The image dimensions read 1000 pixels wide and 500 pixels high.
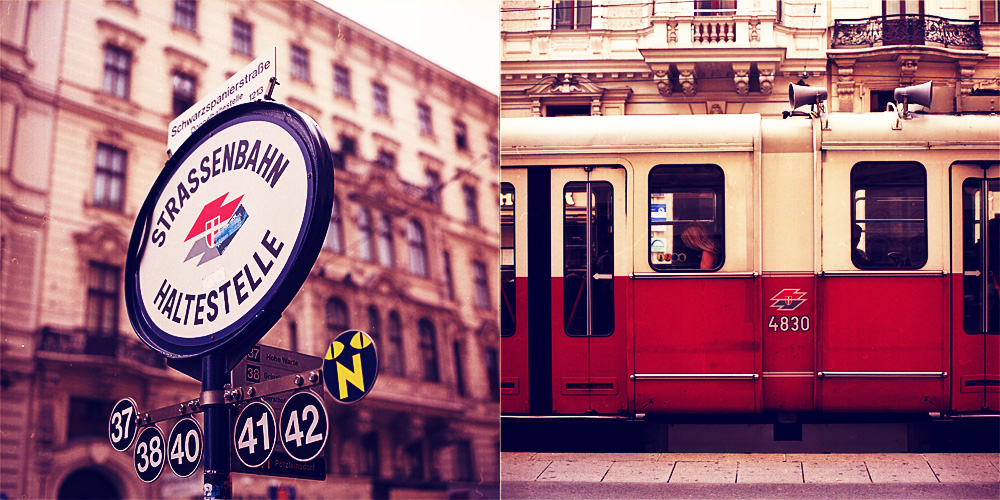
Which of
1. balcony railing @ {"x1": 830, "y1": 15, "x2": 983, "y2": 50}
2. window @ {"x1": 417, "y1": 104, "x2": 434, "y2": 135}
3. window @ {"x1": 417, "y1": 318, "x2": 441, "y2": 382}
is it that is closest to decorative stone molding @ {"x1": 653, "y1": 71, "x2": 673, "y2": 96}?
balcony railing @ {"x1": 830, "y1": 15, "x2": 983, "y2": 50}

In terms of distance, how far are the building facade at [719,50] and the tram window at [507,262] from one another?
1201mm

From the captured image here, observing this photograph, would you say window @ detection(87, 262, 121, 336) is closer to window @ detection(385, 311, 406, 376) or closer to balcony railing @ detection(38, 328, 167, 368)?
balcony railing @ detection(38, 328, 167, 368)

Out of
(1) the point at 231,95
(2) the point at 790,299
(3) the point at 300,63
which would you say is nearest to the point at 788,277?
(2) the point at 790,299

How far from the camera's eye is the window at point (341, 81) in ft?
26.6

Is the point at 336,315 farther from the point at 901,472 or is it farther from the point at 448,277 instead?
the point at 901,472

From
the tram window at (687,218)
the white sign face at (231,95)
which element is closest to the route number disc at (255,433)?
the white sign face at (231,95)

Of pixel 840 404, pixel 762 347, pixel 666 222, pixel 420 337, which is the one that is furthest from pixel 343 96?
pixel 840 404

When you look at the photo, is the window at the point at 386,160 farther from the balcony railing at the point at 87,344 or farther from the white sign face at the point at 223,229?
the white sign face at the point at 223,229

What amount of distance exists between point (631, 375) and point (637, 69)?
13.4 ft

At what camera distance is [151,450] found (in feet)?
17.3

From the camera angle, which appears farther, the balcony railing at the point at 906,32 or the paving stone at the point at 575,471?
the balcony railing at the point at 906,32

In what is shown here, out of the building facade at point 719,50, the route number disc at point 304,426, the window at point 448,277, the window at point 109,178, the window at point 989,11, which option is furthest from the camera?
the building facade at point 719,50

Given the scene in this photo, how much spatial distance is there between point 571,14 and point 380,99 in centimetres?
330

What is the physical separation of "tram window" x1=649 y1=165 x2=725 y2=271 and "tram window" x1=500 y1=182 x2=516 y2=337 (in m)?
1.08
